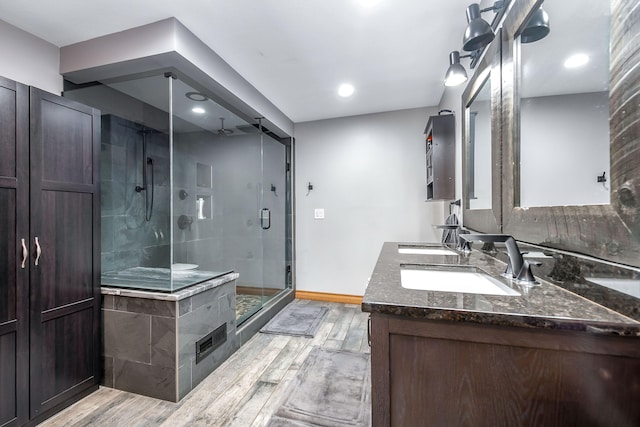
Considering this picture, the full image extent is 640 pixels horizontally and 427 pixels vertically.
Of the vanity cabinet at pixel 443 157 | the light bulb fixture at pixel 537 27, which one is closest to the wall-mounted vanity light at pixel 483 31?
the light bulb fixture at pixel 537 27

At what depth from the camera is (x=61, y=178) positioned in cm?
169

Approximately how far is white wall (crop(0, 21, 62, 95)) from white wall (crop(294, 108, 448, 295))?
2.53 meters

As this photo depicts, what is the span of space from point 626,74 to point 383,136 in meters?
3.01

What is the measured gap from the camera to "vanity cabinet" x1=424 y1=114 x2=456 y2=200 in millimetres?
2438

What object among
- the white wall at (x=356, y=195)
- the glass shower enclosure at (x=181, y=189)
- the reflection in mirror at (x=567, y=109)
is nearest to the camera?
the reflection in mirror at (x=567, y=109)

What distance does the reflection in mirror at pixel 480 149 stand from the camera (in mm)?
1549

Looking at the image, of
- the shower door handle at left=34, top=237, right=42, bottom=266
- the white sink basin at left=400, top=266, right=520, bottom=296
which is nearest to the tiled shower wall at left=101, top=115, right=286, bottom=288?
the shower door handle at left=34, top=237, right=42, bottom=266

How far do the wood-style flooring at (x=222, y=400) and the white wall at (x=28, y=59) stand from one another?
2120 mm

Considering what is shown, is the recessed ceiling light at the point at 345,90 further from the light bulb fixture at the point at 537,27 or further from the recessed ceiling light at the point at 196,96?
the light bulb fixture at the point at 537,27

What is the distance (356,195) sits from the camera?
12.1ft

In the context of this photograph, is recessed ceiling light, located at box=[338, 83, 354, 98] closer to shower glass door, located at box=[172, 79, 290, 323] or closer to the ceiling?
the ceiling

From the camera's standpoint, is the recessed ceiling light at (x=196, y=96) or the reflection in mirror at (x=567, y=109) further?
the recessed ceiling light at (x=196, y=96)

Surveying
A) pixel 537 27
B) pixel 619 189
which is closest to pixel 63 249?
pixel 619 189

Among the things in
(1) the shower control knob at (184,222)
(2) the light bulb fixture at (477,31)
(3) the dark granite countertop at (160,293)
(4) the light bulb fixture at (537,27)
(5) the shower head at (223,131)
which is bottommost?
(3) the dark granite countertop at (160,293)
